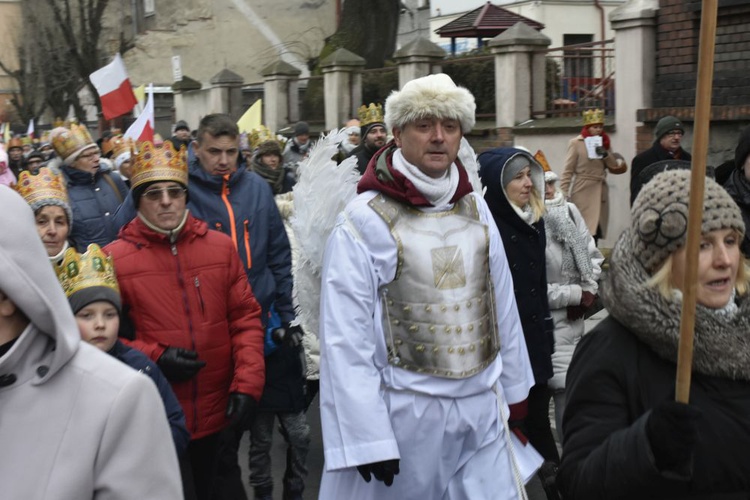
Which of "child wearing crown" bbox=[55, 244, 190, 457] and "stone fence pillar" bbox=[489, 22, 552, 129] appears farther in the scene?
"stone fence pillar" bbox=[489, 22, 552, 129]

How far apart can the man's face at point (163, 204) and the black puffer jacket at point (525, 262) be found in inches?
59.3

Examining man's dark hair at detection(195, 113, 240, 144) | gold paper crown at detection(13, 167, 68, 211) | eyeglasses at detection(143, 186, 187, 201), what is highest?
man's dark hair at detection(195, 113, 240, 144)

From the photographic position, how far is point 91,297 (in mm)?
4801

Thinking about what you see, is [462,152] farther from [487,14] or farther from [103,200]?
[487,14]

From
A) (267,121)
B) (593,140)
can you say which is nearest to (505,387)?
(593,140)

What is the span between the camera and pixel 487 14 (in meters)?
28.2

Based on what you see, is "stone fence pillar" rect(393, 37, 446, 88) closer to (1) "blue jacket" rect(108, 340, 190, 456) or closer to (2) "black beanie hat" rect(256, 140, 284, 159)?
(2) "black beanie hat" rect(256, 140, 284, 159)

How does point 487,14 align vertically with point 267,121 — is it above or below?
above

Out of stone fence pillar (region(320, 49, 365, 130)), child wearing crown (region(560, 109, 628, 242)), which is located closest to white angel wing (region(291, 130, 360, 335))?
child wearing crown (region(560, 109, 628, 242))

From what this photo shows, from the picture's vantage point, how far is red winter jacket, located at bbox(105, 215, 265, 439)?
5238mm

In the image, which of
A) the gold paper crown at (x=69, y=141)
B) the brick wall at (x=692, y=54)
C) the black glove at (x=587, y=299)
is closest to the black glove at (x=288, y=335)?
the black glove at (x=587, y=299)

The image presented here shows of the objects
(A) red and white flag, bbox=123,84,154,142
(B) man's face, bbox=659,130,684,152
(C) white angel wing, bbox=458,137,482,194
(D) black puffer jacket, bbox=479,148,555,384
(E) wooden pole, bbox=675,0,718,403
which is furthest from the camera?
(A) red and white flag, bbox=123,84,154,142

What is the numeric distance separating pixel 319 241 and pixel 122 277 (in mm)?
1249

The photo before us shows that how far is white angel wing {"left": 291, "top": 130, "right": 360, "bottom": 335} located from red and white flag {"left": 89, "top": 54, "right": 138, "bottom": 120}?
9.20 metres
